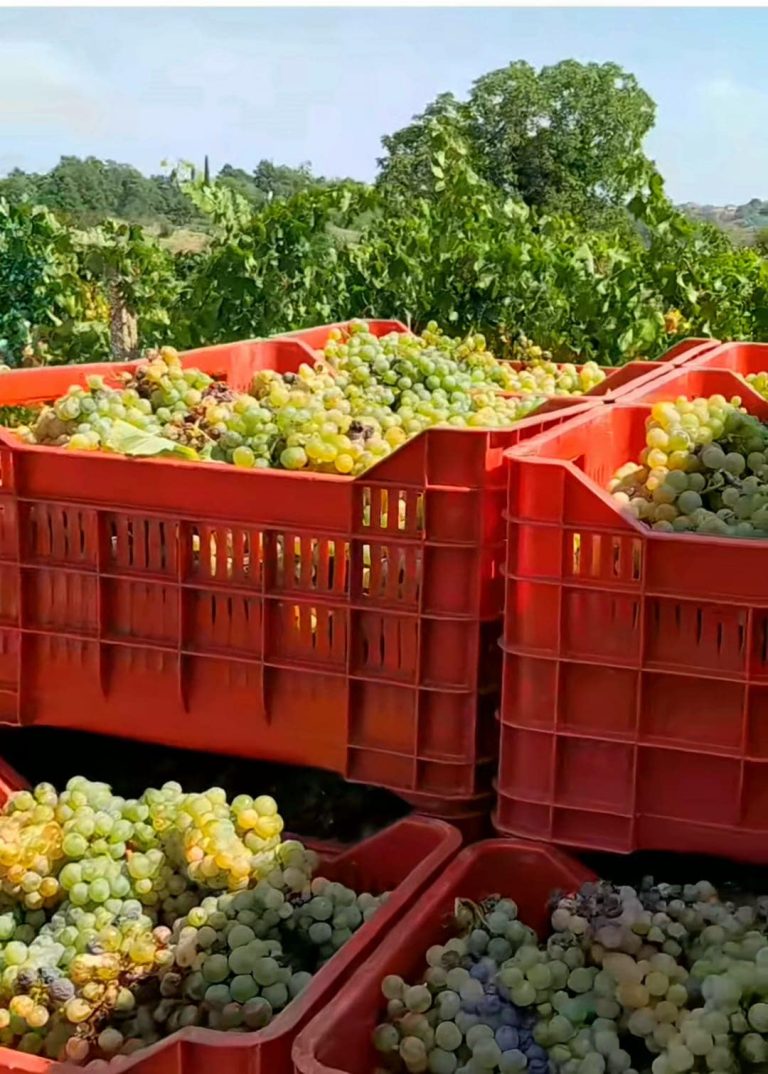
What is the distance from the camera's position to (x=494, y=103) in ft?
173

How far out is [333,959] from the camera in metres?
2.25

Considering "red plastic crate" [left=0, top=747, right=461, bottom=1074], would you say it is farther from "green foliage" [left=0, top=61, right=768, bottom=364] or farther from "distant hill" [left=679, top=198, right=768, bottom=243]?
"distant hill" [left=679, top=198, right=768, bottom=243]

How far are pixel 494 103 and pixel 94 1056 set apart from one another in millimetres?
54080

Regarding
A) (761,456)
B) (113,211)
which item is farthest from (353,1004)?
(113,211)

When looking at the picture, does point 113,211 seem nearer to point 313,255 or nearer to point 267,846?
point 313,255

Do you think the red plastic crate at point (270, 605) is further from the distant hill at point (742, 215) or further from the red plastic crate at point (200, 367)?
the distant hill at point (742, 215)

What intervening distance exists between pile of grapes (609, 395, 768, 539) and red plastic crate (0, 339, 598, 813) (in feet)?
0.76

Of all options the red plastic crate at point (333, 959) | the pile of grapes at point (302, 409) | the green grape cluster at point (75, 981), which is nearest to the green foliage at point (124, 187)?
the pile of grapes at point (302, 409)

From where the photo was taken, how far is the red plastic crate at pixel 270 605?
8.55 ft

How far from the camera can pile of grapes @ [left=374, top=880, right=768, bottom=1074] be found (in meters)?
1.98

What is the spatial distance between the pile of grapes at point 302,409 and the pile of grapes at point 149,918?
815 millimetres

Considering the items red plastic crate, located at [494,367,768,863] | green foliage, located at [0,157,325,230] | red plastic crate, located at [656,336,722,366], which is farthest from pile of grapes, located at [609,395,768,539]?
green foliage, located at [0,157,325,230]

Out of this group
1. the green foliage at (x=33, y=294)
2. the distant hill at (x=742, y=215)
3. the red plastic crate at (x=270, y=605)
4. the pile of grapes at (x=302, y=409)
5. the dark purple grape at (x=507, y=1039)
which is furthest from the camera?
the distant hill at (x=742, y=215)

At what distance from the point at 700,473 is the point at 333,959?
1.41 meters
